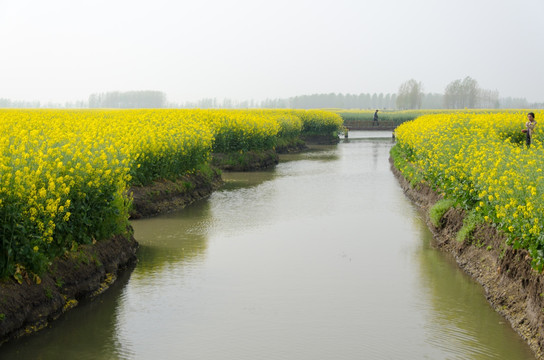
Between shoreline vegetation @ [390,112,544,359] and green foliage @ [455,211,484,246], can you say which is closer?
shoreline vegetation @ [390,112,544,359]

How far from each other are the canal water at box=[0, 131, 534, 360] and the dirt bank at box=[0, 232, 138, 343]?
203 millimetres

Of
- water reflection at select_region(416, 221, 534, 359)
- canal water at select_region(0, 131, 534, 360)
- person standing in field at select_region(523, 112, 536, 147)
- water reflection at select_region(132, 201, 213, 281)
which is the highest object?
person standing in field at select_region(523, 112, 536, 147)

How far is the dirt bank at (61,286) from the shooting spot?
852 centimetres

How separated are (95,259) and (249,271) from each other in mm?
2906

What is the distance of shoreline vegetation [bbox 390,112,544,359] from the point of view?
29.8ft

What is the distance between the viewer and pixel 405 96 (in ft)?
614

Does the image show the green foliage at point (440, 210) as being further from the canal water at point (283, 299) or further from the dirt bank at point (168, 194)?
the dirt bank at point (168, 194)

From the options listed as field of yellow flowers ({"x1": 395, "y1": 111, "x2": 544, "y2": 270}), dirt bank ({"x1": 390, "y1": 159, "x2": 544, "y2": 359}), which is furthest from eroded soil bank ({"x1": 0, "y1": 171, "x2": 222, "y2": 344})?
field of yellow flowers ({"x1": 395, "y1": 111, "x2": 544, "y2": 270})

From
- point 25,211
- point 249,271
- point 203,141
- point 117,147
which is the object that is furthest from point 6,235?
point 203,141

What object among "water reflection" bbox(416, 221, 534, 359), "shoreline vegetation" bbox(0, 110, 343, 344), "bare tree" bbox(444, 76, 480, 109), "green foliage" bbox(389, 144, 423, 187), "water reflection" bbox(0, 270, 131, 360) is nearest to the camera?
"water reflection" bbox(0, 270, 131, 360)

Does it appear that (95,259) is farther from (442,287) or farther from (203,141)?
(203,141)

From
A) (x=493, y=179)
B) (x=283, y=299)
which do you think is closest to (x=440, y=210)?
(x=493, y=179)

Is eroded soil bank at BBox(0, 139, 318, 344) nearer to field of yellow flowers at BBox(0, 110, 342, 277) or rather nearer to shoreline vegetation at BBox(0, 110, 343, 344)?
shoreline vegetation at BBox(0, 110, 343, 344)

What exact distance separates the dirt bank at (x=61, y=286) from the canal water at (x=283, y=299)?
20 centimetres
